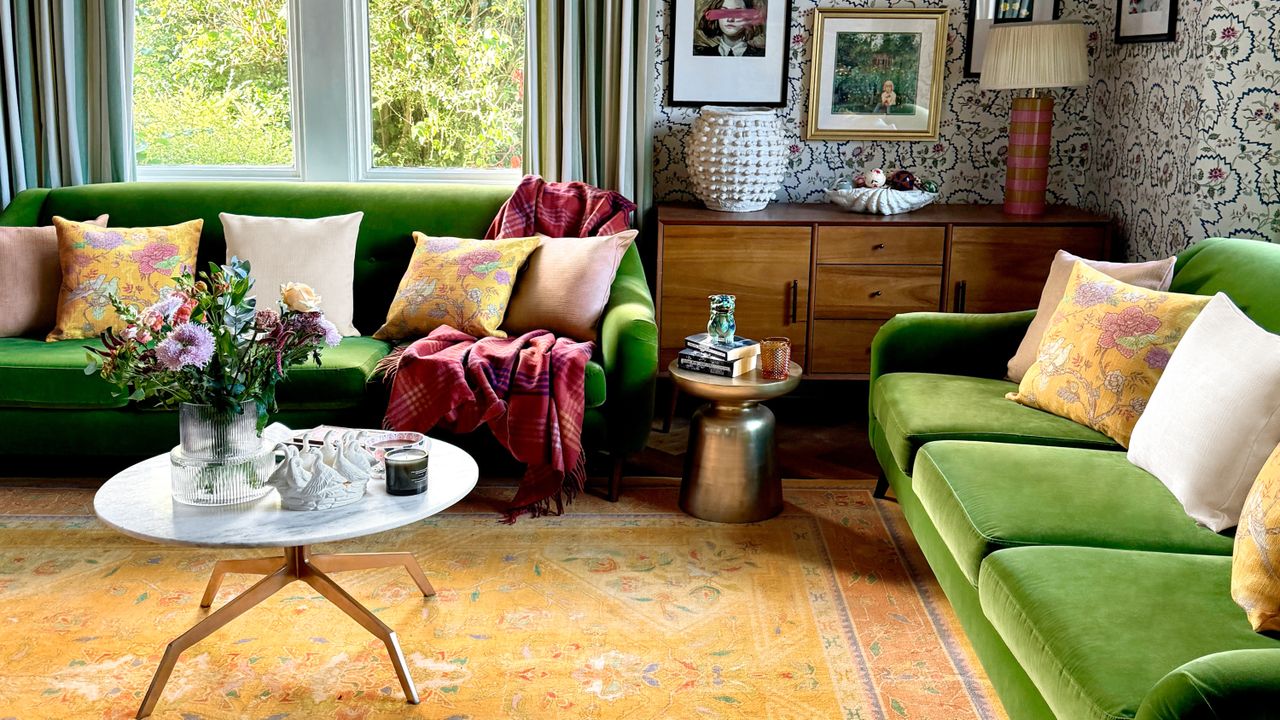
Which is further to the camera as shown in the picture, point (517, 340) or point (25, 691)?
point (517, 340)

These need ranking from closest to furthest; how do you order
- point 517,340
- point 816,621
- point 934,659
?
point 934,659 < point 816,621 < point 517,340

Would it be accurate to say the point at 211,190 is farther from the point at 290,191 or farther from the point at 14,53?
the point at 14,53

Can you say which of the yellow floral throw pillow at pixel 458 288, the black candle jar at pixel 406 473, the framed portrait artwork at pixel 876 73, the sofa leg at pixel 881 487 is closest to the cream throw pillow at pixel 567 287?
the yellow floral throw pillow at pixel 458 288

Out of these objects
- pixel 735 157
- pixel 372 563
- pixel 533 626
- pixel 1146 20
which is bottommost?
pixel 533 626

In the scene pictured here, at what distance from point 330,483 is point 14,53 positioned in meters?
2.80

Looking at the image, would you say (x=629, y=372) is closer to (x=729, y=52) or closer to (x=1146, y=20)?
(x=729, y=52)

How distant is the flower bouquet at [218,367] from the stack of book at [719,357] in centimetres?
122

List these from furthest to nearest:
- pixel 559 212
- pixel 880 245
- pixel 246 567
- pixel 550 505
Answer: pixel 880 245, pixel 559 212, pixel 550 505, pixel 246 567

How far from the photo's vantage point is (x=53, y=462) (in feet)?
12.1

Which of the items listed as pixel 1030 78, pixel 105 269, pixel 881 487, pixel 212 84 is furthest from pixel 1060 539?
pixel 212 84

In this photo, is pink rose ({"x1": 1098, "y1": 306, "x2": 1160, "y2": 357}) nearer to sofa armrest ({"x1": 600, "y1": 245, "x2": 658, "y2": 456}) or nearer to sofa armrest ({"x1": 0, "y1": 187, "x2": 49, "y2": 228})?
sofa armrest ({"x1": 600, "y1": 245, "x2": 658, "y2": 456})

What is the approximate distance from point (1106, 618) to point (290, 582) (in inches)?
65.0

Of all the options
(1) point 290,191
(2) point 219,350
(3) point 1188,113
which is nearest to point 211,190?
(1) point 290,191

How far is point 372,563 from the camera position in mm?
2674
